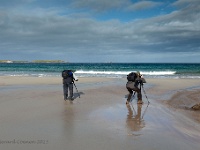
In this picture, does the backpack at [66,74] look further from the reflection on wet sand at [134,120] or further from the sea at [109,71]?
the reflection on wet sand at [134,120]

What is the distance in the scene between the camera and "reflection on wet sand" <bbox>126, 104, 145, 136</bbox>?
24.9 ft

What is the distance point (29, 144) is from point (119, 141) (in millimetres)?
2038

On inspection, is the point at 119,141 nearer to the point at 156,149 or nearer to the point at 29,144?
the point at 156,149

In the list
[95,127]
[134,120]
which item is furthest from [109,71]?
[95,127]

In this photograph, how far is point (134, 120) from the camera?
28.7 feet

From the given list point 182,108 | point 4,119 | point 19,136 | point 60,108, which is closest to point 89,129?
point 19,136

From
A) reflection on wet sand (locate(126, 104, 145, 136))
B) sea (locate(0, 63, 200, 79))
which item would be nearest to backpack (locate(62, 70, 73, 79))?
sea (locate(0, 63, 200, 79))

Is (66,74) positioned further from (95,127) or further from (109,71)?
(109,71)

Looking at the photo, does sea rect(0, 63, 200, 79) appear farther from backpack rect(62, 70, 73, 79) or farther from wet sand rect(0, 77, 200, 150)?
wet sand rect(0, 77, 200, 150)

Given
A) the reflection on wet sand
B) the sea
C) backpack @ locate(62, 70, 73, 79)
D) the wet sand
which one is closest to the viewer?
the wet sand

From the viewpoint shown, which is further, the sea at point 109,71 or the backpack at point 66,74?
the sea at point 109,71

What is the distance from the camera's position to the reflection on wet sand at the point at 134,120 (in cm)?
760

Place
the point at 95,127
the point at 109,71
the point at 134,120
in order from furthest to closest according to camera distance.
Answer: the point at 109,71 → the point at 134,120 → the point at 95,127

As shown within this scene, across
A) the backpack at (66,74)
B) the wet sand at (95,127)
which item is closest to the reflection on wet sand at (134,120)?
the wet sand at (95,127)
